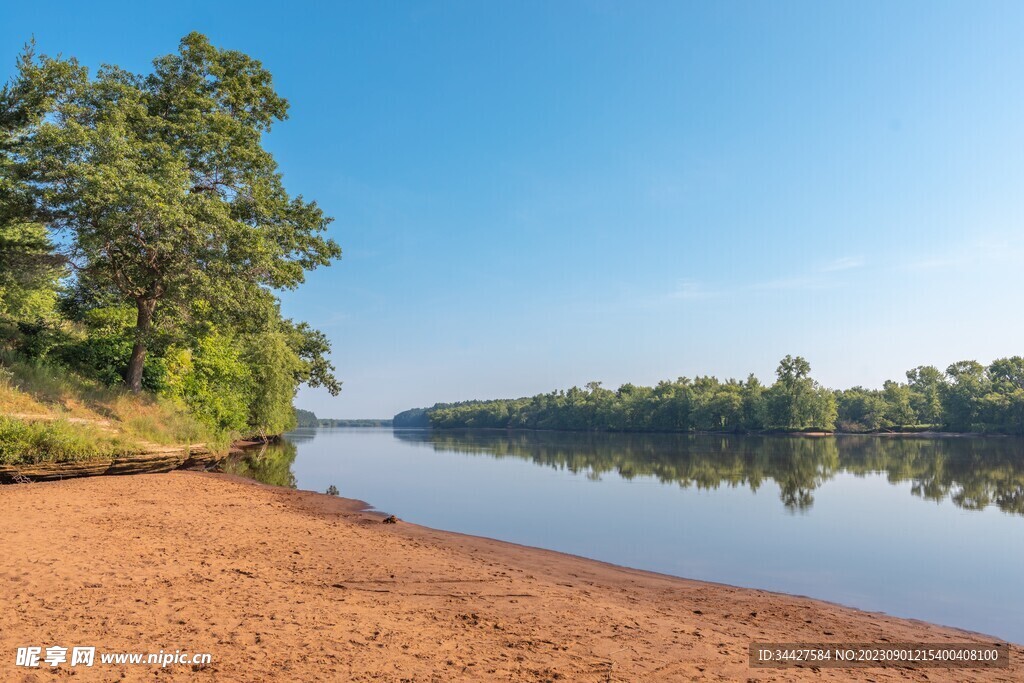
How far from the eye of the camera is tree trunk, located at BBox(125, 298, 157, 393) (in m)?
27.3

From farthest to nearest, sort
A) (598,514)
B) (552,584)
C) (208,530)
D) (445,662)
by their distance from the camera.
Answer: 1. (598,514)
2. (208,530)
3. (552,584)
4. (445,662)

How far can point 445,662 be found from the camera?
620 cm

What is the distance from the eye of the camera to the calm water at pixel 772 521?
13.6m

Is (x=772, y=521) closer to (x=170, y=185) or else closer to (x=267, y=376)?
(x=170, y=185)

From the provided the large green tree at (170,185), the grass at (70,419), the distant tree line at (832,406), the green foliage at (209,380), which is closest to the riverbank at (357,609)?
the grass at (70,419)

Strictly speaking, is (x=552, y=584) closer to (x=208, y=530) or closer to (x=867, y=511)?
(x=208, y=530)

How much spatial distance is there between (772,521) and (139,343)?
98.2 ft

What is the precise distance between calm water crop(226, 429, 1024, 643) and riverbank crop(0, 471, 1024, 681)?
2623 mm

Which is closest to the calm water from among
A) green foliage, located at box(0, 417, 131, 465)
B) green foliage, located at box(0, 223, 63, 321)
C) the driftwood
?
the driftwood

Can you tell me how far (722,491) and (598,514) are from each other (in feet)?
35.5

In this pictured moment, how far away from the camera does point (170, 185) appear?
24344 mm

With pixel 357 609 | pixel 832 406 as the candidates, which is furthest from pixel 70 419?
pixel 832 406

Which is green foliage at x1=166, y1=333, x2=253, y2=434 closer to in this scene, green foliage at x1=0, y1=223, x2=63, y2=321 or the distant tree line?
green foliage at x1=0, y1=223, x2=63, y2=321

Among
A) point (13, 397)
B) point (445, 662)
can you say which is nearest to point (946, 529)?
point (445, 662)
